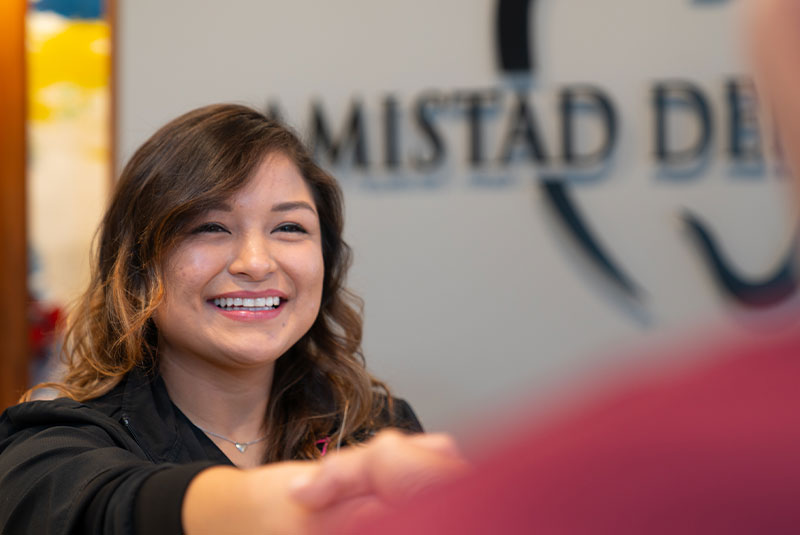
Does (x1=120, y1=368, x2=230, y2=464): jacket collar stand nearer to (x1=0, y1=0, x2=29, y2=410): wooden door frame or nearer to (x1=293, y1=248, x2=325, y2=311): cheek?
(x1=293, y1=248, x2=325, y2=311): cheek

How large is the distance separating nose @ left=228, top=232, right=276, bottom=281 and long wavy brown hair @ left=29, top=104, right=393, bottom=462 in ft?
0.32

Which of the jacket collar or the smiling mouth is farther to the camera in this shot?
the smiling mouth

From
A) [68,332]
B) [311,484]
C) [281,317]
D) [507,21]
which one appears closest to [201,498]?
[311,484]

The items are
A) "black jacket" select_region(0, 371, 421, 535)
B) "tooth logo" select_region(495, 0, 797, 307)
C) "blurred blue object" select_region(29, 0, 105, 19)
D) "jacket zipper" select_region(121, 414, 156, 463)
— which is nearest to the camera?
"black jacket" select_region(0, 371, 421, 535)

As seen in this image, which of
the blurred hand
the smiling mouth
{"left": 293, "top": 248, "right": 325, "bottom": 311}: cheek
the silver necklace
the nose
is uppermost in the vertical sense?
the blurred hand

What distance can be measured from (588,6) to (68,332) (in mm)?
2080

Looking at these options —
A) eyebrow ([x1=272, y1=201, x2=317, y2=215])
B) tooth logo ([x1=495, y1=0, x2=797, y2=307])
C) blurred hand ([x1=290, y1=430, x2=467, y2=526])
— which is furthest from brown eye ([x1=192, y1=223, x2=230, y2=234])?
tooth logo ([x1=495, y1=0, x2=797, y2=307])

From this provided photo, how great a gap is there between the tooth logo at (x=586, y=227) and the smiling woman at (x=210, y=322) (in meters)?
1.33

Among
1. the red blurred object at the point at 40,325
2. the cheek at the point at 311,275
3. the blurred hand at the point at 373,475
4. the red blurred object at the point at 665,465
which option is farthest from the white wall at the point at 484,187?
the red blurred object at the point at 665,465

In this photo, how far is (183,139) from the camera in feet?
5.55

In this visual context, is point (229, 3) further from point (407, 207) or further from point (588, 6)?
point (588, 6)

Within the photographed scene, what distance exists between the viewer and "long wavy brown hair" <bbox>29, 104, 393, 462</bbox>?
168cm

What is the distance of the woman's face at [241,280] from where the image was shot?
5.58 ft

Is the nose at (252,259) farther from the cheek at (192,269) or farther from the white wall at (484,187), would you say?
the white wall at (484,187)
